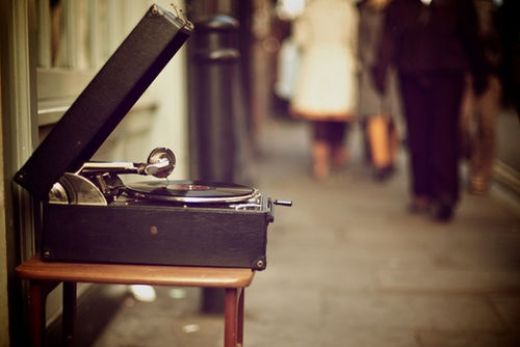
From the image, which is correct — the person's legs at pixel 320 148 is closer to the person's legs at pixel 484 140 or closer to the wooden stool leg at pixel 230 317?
the person's legs at pixel 484 140

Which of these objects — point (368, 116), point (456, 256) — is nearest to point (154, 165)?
point (456, 256)

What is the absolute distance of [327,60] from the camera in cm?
938

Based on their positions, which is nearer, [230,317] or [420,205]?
[230,317]

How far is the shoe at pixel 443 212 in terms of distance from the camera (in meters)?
7.34

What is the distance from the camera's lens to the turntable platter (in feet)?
9.13

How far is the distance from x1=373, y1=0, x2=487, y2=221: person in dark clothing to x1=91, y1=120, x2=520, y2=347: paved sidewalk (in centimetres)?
44

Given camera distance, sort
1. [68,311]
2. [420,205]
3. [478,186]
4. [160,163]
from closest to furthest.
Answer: [160,163]
[68,311]
[420,205]
[478,186]

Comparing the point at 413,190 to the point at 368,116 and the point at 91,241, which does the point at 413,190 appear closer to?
A: the point at 368,116

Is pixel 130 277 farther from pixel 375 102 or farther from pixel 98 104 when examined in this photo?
pixel 375 102

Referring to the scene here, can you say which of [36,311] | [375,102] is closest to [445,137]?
[375,102]

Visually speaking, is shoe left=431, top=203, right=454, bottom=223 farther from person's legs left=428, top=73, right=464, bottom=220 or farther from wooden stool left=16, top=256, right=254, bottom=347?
wooden stool left=16, top=256, right=254, bottom=347

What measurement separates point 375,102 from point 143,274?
286 inches

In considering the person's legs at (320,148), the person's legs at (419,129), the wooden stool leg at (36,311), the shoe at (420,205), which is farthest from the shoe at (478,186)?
the wooden stool leg at (36,311)

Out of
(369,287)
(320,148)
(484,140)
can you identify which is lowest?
(369,287)
